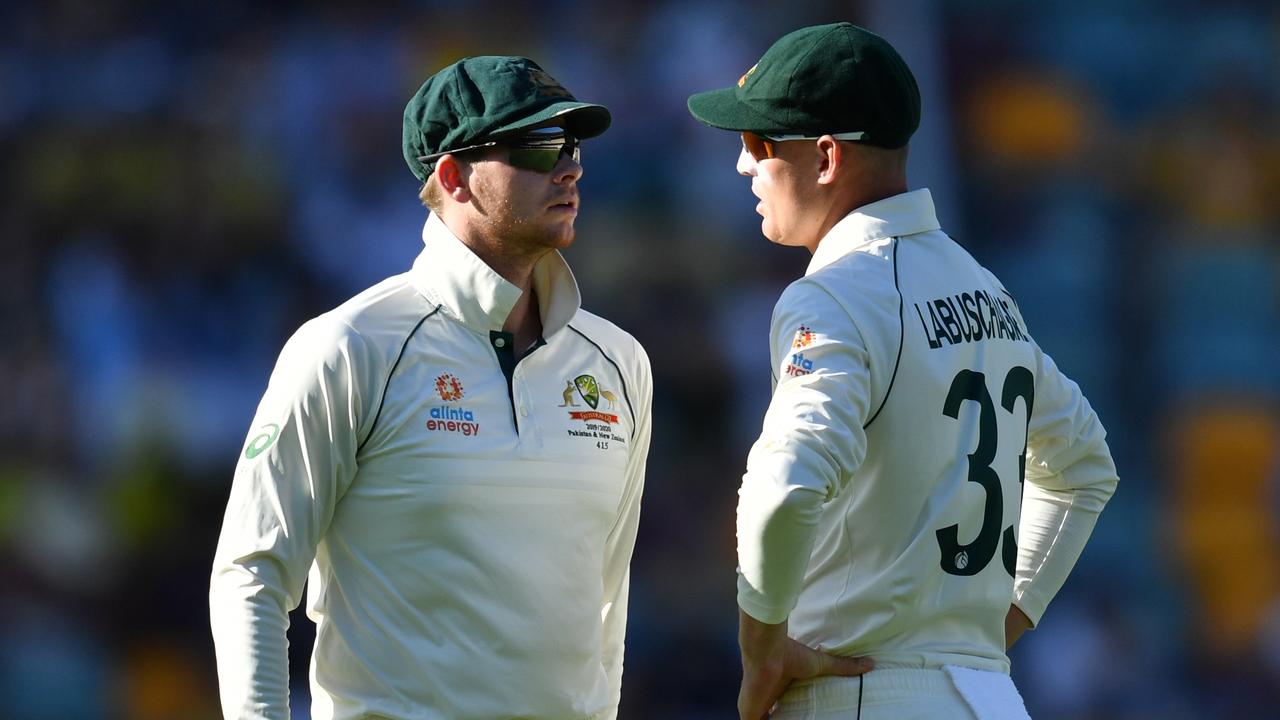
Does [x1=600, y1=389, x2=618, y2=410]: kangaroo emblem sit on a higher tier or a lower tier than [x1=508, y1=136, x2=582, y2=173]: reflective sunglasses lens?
lower

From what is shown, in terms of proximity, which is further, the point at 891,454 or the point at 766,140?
the point at 766,140

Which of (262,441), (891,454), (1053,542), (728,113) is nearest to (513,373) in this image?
(262,441)

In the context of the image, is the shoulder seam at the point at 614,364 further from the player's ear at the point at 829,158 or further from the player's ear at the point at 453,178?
the player's ear at the point at 829,158

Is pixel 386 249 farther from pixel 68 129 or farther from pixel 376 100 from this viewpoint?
pixel 68 129

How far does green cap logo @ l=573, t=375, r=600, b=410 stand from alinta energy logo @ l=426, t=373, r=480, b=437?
0.25 metres

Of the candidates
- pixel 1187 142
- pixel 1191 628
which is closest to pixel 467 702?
pixel 1191 628

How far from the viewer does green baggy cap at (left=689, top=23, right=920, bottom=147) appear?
2875 mm

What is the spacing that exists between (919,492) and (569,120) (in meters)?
0.99

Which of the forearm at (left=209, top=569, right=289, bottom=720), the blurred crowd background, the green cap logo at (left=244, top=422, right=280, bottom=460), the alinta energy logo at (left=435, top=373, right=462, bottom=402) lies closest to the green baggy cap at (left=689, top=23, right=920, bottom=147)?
the alinta energy logo at (left=435, top=373, right=462, bottom=402)

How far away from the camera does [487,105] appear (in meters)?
3.04

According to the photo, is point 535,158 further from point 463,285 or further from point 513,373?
point 513,373

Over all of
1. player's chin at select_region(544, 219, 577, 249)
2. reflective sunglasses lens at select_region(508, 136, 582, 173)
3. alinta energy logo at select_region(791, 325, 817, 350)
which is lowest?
alinta energy logo at select_region(791, 325, 817, 350)

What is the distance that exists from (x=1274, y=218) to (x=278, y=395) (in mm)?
7054

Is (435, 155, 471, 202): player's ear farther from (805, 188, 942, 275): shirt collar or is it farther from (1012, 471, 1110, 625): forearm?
(1012, 471, 1110, 625): forearm
